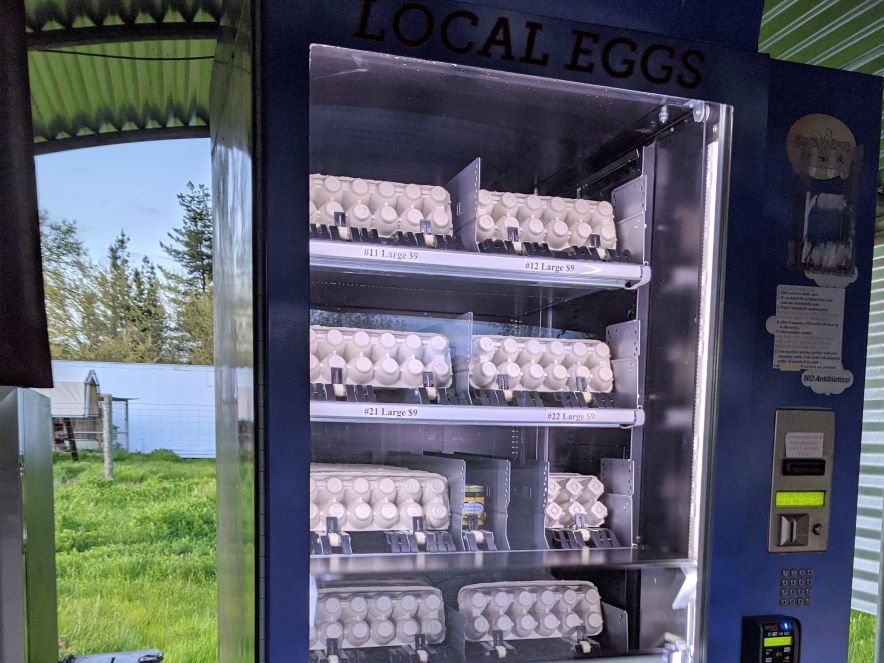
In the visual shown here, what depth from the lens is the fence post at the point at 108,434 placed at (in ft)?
12.4

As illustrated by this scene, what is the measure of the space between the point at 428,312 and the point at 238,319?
1.97 ft

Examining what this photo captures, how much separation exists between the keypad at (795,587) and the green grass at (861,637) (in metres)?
5.25

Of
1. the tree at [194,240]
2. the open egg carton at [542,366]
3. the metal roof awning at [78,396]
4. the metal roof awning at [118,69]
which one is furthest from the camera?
the tree at [194,240]

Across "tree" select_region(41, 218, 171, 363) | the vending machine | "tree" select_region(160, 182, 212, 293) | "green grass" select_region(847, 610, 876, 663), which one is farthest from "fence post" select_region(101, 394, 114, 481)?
"green grass" select_region(847, 610, 876, 663)

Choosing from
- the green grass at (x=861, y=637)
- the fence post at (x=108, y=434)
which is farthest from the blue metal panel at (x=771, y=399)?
the green grass at (x=861, y=637)

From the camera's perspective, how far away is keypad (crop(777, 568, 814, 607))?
1.57 metres

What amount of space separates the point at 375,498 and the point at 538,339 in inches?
24.9

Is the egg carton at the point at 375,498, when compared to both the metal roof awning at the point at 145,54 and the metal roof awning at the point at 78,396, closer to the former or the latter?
the metal roof awning at the point at 145,54

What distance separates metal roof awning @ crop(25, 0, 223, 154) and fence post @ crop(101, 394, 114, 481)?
5.09 ft

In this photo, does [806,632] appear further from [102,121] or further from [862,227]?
[102,121]

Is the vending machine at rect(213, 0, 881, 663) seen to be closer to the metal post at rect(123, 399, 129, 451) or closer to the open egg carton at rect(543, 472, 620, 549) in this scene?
the open egg carton at rect(543, 472, 620, 549)

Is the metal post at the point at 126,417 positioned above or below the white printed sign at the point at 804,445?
below

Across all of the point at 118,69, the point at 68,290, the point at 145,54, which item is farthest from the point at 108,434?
the point at 145,54

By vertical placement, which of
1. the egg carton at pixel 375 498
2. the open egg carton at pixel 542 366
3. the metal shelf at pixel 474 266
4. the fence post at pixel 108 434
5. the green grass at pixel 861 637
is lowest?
the green grass at pixel 861 637
